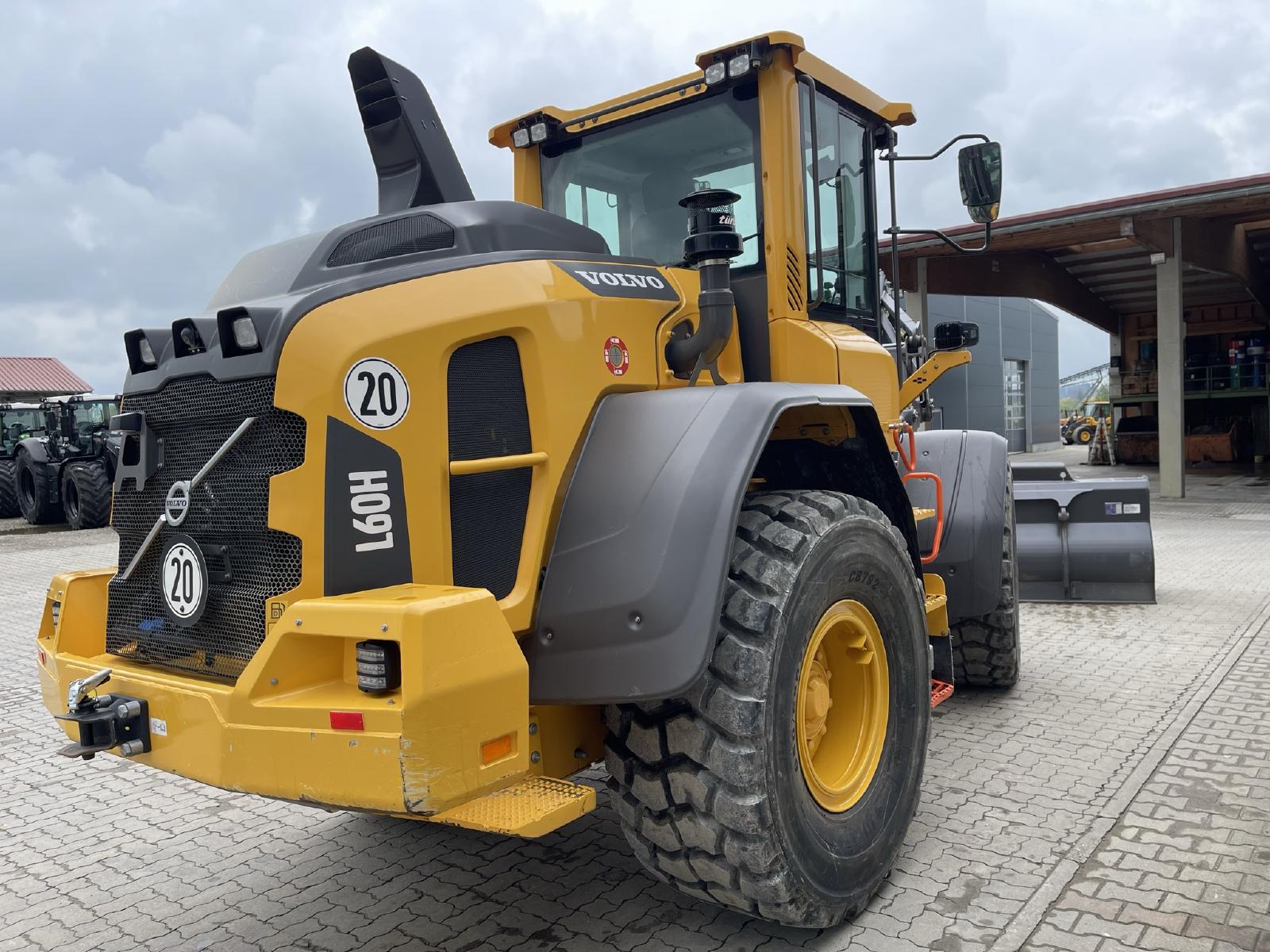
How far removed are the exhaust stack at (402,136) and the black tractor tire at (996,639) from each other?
3.30m

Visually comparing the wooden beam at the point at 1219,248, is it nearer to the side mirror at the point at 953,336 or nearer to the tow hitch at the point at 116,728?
the side mirror at the point at 953,336

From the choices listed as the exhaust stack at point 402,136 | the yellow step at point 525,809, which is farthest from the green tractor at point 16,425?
the yellow step at point 525,809

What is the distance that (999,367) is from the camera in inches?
1288

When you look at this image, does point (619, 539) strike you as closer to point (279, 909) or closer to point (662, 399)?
point (662, 399)

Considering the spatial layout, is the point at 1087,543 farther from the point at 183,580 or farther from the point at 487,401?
the point at 183,580

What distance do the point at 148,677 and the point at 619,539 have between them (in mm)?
1262

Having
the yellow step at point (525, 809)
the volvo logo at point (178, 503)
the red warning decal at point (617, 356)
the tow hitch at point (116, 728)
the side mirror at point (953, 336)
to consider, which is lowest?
the yellow step at point (525, 809)

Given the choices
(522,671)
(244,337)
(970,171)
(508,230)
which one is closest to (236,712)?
(522,671)

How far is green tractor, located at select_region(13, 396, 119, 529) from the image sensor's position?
1727 centimetres

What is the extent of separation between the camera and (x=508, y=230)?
288 centimetres

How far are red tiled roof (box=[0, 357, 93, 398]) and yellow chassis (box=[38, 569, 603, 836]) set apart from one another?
4597cm

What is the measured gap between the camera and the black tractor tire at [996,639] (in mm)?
5086

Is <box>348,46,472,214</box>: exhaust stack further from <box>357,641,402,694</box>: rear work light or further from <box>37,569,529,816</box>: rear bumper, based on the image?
<box>357,641,402,694</box>: rear work light

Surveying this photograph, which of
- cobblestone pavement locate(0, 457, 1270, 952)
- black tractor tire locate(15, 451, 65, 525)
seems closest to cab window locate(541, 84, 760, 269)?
cobblestone pavement locate(0, 457, 1270, 952)
